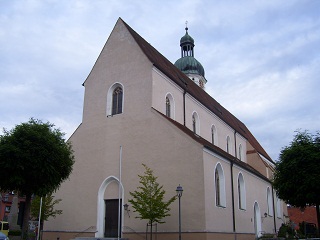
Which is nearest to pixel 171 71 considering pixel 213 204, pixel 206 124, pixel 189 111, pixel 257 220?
pixel 189 111

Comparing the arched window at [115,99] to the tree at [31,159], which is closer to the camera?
the tree at [31,159]

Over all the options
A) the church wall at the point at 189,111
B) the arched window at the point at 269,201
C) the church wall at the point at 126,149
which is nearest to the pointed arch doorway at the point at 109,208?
the church wall at the point at 126,149

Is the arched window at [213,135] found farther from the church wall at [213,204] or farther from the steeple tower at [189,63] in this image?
the steeple tower at [189,63]

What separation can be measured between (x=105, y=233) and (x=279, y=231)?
66.4 feet

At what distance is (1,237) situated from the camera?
16328mm

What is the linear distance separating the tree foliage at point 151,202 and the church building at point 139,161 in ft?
3.81

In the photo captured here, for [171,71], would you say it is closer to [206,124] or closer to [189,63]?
[206,124]

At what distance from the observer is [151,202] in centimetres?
2052

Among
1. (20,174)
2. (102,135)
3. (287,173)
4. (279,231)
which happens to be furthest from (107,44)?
(279,231)

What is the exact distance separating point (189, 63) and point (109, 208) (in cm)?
3000

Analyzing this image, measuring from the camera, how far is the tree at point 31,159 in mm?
18875

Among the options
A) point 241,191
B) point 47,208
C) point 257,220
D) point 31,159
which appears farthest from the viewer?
point 257,220

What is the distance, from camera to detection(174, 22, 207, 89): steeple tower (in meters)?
49.8

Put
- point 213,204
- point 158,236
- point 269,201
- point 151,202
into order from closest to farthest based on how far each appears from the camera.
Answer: point 151,202 < point 158,236 < point 213,204 < point 269,201
